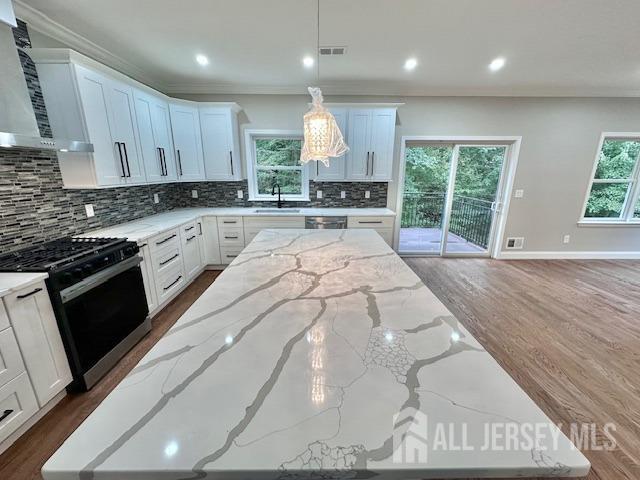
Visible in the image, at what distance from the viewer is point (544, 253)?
4.51m

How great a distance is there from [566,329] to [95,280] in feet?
13.4

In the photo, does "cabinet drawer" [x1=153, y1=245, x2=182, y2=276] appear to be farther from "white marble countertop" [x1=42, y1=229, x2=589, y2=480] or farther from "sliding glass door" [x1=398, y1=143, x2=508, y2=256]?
"sliding glass door" [x1=398, y1=143, x2=508, y2=256]

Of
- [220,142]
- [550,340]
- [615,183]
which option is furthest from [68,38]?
[615,183]

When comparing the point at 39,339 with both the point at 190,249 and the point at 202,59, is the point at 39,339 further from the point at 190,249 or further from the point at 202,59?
the point at 202,59

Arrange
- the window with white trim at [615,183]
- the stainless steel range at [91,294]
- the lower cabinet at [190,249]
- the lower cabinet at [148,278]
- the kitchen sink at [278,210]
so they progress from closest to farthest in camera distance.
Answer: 1. the stainless steel range at [91,294]
2. the lower cabinet at [148,278]
3. the lower cabinet at [190,249]
4. the kitchen sink at [278,210]
5. the window with white trim at [615,183]

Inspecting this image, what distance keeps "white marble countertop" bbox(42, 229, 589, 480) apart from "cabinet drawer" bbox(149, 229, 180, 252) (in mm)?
1799

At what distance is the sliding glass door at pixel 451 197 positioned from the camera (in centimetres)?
427

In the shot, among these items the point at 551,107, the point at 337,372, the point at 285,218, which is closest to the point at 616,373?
the point at 337,372

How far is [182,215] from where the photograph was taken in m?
3.53

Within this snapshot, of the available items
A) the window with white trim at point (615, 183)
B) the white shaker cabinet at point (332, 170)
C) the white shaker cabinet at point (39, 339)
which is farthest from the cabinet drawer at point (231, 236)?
the window with white trim at point (615, 183)

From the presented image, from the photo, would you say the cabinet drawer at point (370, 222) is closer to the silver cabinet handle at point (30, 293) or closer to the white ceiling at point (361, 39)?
the white ceiling at point (361, 39)

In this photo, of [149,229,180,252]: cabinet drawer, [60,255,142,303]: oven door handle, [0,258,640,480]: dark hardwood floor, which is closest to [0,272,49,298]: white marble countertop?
[60,255,142,303]: oven door handle

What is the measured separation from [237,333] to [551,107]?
546cm

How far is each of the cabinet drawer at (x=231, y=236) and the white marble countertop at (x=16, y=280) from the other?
224cm
